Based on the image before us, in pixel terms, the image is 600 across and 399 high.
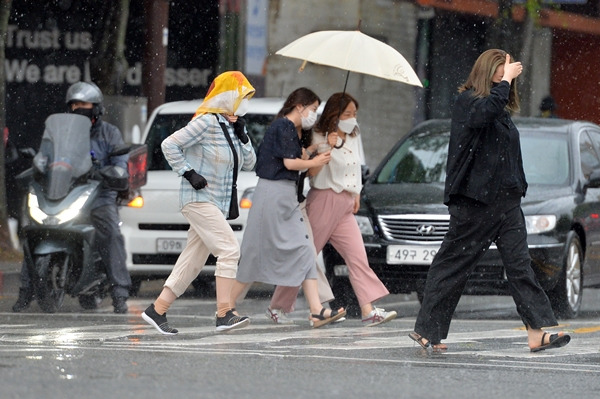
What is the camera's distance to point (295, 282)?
11.1m

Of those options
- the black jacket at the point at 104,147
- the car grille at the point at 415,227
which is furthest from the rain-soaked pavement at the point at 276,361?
the black jacket at the point at 104,147

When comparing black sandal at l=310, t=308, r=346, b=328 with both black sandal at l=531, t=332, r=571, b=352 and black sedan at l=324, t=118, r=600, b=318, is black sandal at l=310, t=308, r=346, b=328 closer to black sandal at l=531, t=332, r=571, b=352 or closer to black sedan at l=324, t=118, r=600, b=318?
black sedan at l=324, t=118, r=600, b=318

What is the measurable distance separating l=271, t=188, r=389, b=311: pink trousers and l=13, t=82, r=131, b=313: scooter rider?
4.91 feet

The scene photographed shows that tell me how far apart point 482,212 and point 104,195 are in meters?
4.35

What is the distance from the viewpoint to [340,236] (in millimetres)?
11734

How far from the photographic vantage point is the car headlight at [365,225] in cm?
1223

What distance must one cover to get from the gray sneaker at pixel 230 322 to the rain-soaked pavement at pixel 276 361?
8cm

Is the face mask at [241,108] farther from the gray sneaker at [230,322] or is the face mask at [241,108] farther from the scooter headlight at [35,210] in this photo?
the scooter headlight at [35,210]

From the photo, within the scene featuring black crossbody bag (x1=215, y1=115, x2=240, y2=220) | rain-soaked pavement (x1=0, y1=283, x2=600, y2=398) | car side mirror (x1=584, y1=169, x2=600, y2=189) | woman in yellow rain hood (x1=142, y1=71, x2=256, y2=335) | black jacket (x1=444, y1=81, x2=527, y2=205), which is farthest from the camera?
car side mirror (x1=584, y1=169, x2=600, y2=189)

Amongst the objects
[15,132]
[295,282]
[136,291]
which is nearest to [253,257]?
[295,282]

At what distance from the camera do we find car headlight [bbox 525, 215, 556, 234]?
12102mm

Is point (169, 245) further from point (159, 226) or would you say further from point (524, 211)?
point (524, 211)

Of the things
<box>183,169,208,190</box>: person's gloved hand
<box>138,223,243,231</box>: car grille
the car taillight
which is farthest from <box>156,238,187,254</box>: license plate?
<box>183,169,208,190</box>: person's gloved hand

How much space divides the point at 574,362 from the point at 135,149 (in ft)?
16.2
